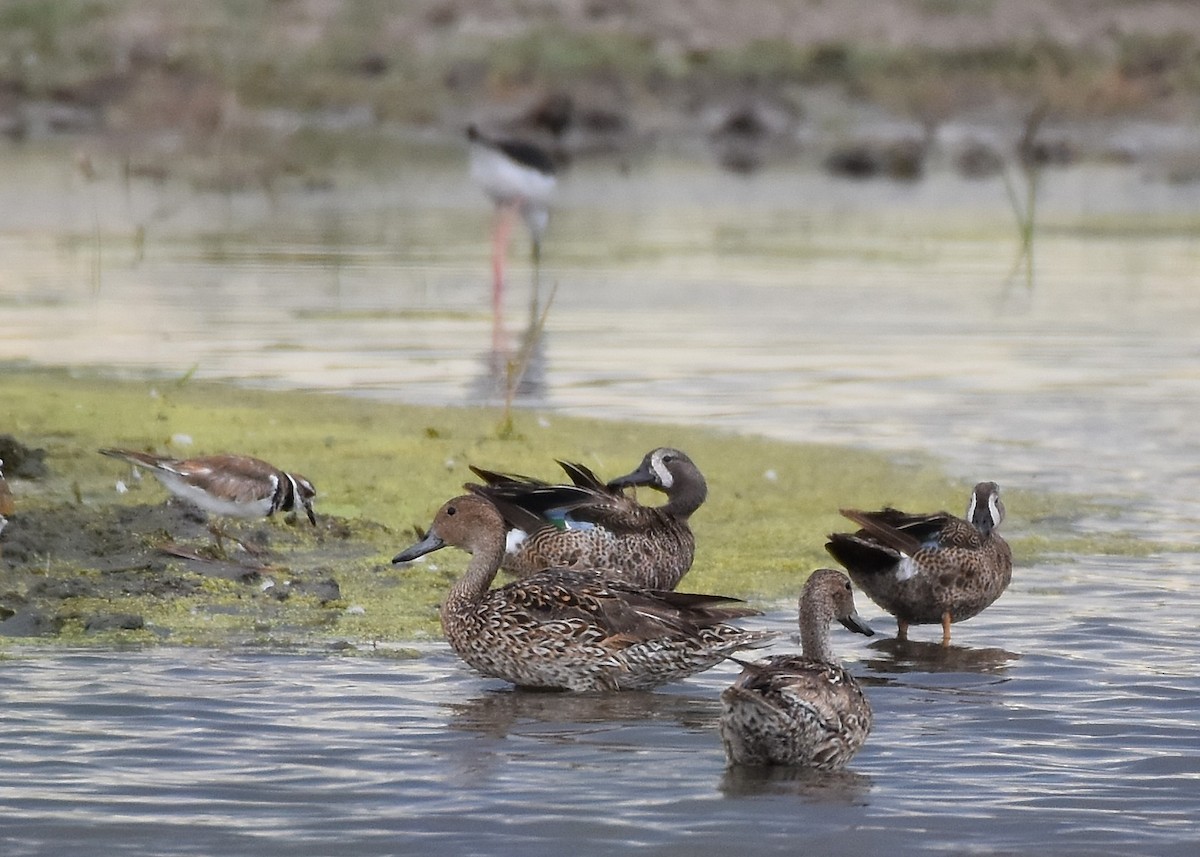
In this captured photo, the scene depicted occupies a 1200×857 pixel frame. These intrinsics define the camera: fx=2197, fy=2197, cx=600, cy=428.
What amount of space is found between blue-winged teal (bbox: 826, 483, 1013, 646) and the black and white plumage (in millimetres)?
2387

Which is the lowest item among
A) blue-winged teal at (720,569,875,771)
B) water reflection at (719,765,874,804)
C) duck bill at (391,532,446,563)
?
water reflection at (719,765,874,804)

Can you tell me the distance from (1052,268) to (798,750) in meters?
18.3

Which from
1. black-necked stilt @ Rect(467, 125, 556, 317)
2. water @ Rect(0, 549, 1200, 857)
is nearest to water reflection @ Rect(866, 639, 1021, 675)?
water @ Rect(0, 549, 1200, 857)

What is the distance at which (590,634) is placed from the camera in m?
8.17

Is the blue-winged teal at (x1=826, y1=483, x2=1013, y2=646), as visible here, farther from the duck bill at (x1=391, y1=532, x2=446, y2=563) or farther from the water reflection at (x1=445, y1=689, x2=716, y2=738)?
the duck bill at (x1=391, y1=532, x2=446, y2=563)

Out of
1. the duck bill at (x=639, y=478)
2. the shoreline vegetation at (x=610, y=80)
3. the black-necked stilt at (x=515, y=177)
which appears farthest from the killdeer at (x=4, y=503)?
the shoreline vegetation at (x=610, y=80)

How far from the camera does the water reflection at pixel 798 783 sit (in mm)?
6906

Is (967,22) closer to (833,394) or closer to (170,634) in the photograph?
(833,394)

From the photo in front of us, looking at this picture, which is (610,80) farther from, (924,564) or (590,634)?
(590,634)

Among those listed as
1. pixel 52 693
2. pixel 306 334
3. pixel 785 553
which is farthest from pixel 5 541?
pixel 306 334

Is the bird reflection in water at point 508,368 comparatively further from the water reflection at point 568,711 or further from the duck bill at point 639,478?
the water reflection at point 568,711

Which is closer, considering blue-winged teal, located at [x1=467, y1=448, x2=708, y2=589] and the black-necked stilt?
blue-winged teal, located at [x1=467, y1=448, x2=708, y2=589]

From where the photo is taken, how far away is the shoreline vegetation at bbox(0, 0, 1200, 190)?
4194cm

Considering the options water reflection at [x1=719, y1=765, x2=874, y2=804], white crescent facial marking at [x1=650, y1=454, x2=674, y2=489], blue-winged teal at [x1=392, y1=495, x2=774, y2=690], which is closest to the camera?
water reflection at [x1=719, y1=765, x2=874, y2=804]
